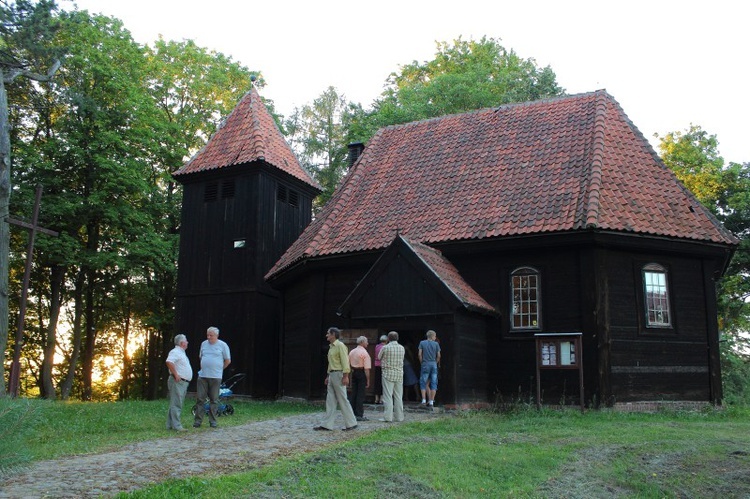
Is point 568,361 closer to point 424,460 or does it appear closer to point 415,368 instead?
point 415,368

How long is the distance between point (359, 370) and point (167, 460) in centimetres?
496

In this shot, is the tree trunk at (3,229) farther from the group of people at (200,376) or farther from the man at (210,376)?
the man at (210,376)

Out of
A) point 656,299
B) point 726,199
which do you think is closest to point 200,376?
point 656,299

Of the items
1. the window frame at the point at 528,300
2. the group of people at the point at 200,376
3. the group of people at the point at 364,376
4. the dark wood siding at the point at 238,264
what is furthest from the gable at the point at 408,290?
the dark wood siding at the point at 238,264

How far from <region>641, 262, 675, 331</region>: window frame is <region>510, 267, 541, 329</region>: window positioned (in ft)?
7.73

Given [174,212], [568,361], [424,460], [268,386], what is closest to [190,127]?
[174,212]

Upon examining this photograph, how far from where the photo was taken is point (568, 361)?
15.0 meters

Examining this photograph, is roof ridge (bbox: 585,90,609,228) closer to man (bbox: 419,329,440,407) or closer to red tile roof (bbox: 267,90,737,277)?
red tile roof (bbox: 267,90,737,277)

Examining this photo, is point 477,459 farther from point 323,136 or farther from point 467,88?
point 323,136

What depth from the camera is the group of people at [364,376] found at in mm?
11375

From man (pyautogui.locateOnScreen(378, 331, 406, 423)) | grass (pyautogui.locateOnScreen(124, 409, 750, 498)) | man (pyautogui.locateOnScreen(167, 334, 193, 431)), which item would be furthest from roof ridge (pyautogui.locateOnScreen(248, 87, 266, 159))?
grass (pyautogui.locateOnScreen(124, 409, 750, 498))

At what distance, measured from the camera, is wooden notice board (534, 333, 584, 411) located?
14781 millimetres

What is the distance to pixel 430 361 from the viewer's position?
14125 millimetres

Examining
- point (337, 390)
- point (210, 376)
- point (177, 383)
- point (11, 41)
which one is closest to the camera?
point (337, 390)
